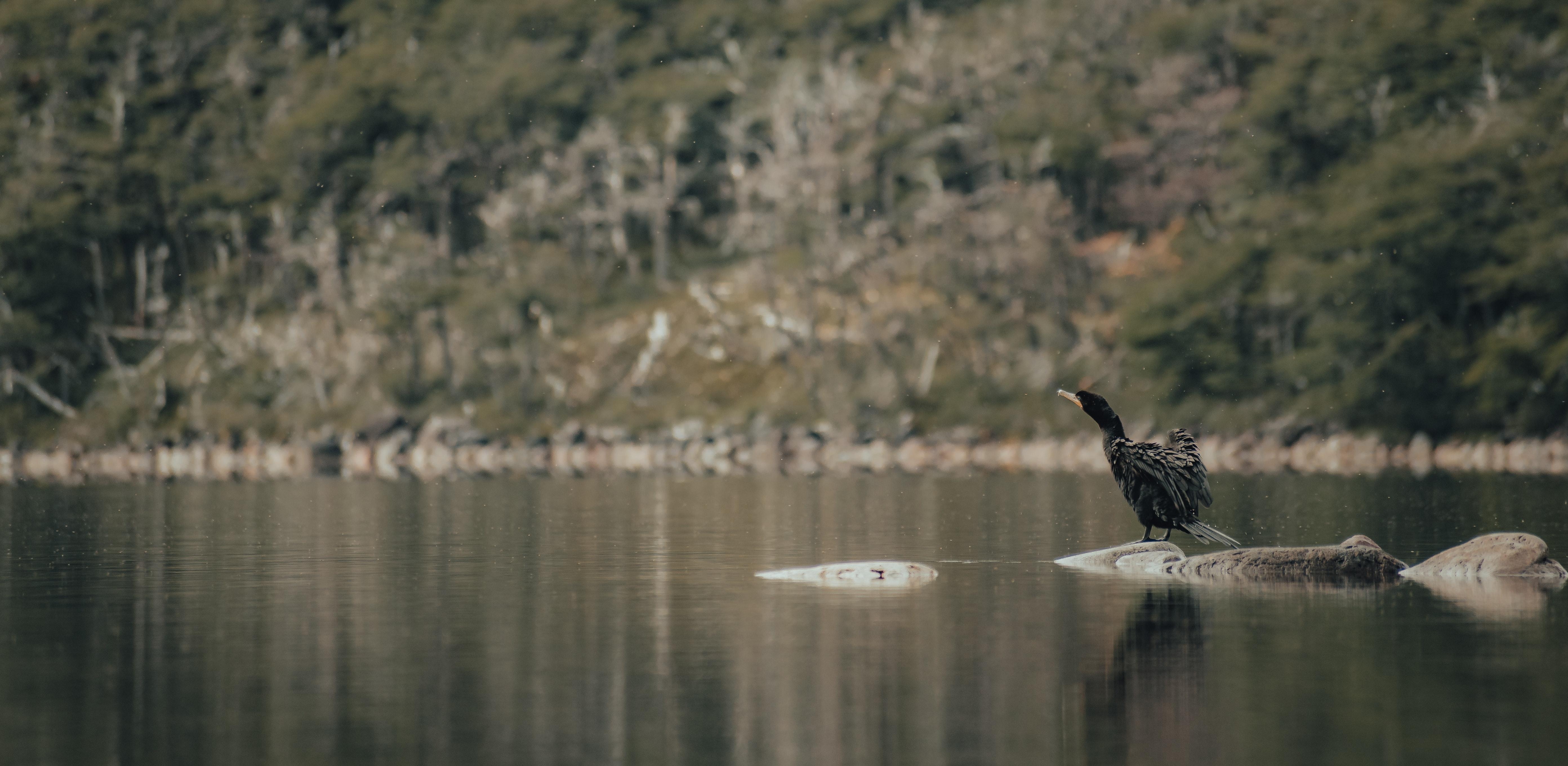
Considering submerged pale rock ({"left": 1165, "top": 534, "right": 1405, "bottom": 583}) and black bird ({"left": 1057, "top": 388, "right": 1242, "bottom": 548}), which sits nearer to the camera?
submerged pale rock ({"left": 1165, "top": 534, "right": 1405, "bottom": 583})

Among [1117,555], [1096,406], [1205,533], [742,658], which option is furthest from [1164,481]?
[742,658]

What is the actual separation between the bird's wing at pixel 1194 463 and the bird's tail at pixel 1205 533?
0.96 ft

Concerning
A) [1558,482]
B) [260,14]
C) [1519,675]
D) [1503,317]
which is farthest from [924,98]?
[1519,675]

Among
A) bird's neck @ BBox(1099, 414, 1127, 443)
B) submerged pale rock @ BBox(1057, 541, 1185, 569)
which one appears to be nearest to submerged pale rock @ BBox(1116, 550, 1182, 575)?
submerged pale rock @ BBox(1057, 541, 1185, 569)

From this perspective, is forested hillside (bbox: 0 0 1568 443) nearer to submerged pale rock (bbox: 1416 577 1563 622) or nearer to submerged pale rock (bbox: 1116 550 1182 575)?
submerged pale rock (bbox: 1116 550 1182 575)

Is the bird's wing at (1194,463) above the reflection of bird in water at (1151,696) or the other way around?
above

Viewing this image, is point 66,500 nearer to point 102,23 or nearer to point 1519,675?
point 1519,675

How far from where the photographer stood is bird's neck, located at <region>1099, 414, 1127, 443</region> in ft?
75.9

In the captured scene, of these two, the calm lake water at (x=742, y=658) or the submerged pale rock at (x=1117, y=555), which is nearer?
the calm lake water at (x=742, y=658)

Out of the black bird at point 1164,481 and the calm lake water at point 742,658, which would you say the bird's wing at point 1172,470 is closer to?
the black bird at point 1164,481

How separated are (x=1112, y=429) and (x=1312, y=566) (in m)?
3.39

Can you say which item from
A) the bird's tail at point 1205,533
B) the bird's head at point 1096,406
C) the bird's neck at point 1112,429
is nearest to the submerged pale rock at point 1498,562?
the bird's tail at point 1205,533

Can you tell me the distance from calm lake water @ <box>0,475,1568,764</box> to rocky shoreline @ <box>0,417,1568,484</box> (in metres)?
33.5

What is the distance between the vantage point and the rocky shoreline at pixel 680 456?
61281 millimetres
